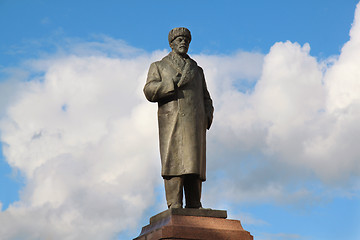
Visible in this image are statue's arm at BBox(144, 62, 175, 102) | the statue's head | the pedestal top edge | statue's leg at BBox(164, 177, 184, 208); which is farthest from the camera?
the statue's head

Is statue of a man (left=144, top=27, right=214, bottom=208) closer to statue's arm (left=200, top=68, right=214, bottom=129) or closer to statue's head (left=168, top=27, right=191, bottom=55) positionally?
statue's head (left=168, top=27, right=191, bottom=55)

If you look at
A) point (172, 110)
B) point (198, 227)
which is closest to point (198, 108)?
point (172, 110)

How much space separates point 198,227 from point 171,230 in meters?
0.54

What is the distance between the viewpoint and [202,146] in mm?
11633

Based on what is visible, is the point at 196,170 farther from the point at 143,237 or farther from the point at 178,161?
the point at 143,237

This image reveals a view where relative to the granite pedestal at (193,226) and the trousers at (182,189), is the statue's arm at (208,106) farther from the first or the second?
the granite pedestal at (193,226)

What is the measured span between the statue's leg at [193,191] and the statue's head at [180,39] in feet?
8.48

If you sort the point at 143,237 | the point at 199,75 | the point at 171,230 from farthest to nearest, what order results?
the point at 199,75
the point at 143,237
the point at 171,230

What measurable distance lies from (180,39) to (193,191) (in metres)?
3.11

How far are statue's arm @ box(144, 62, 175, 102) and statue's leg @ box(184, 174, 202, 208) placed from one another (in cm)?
167

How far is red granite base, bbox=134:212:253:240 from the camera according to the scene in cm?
1023

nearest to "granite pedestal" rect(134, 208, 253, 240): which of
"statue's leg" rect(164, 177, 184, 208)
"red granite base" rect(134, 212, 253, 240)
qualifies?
"red granite base" rect(134, 212, 253, 240)

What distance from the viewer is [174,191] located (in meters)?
11.2

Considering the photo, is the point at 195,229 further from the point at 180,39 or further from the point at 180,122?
the point at 180,39
